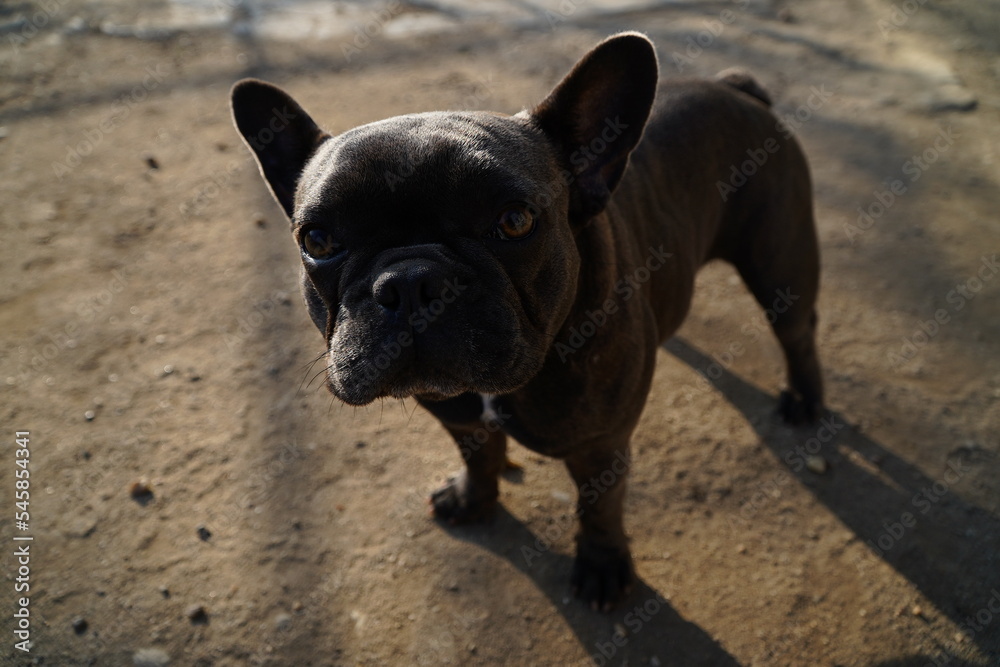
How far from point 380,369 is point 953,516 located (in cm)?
337

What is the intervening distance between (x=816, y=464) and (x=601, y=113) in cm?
259

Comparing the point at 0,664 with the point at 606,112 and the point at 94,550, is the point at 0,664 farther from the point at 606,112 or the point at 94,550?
the point at 606,112

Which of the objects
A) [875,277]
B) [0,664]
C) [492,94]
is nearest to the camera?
[0,664]

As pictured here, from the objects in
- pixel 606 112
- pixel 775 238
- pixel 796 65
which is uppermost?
pixel 606 112

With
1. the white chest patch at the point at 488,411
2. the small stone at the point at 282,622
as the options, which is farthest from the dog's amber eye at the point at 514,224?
the small stone at the point at 282,622

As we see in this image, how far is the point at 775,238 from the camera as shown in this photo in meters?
3.63

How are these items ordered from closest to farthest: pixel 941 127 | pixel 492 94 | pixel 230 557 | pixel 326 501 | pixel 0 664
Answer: pixel 0 664, pixel 230 557, pixel 326 501, pixel 941 127, pixel 492 94

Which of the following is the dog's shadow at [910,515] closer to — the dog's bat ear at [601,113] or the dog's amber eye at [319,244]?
the dog's bat ear at [601,113]

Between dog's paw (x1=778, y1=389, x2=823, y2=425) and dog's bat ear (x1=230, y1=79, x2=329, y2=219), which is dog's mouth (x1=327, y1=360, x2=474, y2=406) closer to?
dog's bat ear (x1=230, y1=79, x2=329, y2=219)

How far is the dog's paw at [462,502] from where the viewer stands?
364 centimetres

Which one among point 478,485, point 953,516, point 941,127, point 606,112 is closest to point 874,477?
point 953,516

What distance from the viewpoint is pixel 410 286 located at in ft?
6.81

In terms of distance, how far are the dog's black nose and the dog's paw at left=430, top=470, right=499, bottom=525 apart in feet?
5.65

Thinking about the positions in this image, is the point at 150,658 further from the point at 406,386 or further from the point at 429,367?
the point at 429,367
